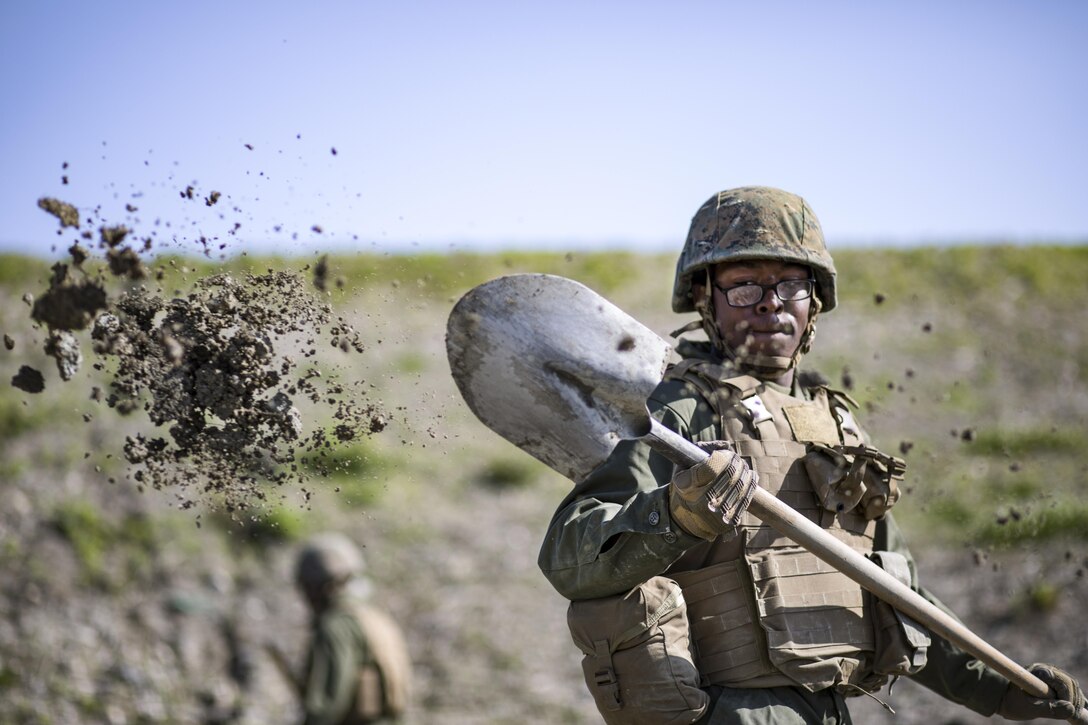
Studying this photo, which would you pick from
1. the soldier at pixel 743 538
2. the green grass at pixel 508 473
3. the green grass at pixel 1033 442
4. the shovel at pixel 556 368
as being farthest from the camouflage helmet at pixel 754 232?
the green grass at pixel 508 473

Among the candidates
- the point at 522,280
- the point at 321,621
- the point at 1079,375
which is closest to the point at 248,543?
the point at 321,621

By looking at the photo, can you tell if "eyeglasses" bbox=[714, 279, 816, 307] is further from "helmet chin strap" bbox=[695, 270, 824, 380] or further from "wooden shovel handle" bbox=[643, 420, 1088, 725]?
"wooden shovel handle" bbox=[643, 420, 1088, 725]

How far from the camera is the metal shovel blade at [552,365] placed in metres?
4.03

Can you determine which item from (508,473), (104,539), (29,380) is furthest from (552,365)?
(508,473)

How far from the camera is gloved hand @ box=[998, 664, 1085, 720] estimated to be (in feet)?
13.4

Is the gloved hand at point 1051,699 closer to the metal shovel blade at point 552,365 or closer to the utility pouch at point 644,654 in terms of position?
the utility pouch at point 644,654

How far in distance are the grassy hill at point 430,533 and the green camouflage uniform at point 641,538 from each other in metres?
3.89

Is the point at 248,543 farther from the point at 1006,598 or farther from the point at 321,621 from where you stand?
the point at 1006,598

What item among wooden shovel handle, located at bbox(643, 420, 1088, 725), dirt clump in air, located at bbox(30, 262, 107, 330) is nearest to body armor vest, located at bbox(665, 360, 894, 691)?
wooden shovel handle, located at bbox(643, 420, 1088, 725)

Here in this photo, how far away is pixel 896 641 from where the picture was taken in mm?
3795

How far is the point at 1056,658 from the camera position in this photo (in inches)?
360

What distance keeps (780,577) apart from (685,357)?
930 mm

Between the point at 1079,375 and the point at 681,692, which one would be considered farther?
the point at 1079,375

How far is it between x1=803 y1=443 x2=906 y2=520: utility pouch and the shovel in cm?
53
